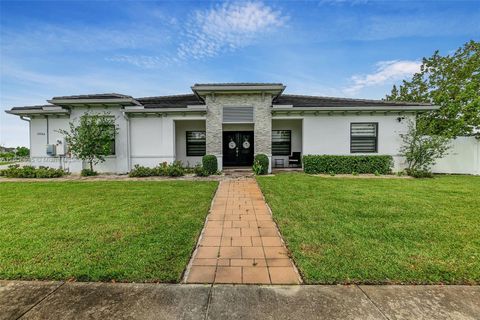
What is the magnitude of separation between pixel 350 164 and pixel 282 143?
469cm

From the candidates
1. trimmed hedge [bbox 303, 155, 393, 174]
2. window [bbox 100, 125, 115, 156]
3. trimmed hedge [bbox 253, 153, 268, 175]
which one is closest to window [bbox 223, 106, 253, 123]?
trimmed hedge [bbox 253, 153, 268, 175]

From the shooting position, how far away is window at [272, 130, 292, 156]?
15.0m

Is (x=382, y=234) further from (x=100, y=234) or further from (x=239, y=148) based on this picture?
(x=239, y=148)

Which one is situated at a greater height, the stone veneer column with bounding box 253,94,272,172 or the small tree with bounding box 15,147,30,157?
the stone veneer column with bounding box 253,94,272,172

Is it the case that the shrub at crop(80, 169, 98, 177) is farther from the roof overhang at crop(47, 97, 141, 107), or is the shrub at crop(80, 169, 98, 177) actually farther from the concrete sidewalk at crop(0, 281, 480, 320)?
the concrete sidewalk at crop(0, 281, 480, 320)

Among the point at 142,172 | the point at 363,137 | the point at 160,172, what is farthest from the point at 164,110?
the point at 363,137

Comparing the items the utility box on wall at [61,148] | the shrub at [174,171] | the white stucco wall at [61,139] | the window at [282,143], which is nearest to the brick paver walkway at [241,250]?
the shrub at [174,171]

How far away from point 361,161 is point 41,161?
17.9m

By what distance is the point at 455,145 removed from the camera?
12.0m

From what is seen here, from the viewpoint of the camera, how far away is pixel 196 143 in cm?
1464

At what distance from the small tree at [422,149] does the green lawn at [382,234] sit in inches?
163

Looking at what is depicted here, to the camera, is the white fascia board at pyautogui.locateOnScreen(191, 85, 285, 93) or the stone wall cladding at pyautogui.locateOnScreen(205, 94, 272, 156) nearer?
the white fascia board at pyautogui.locateOnScreen(191, 85, 285, 93)

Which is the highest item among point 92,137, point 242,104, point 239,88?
point 239,88

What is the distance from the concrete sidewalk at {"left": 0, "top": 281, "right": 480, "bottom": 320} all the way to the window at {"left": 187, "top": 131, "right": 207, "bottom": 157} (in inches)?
481
